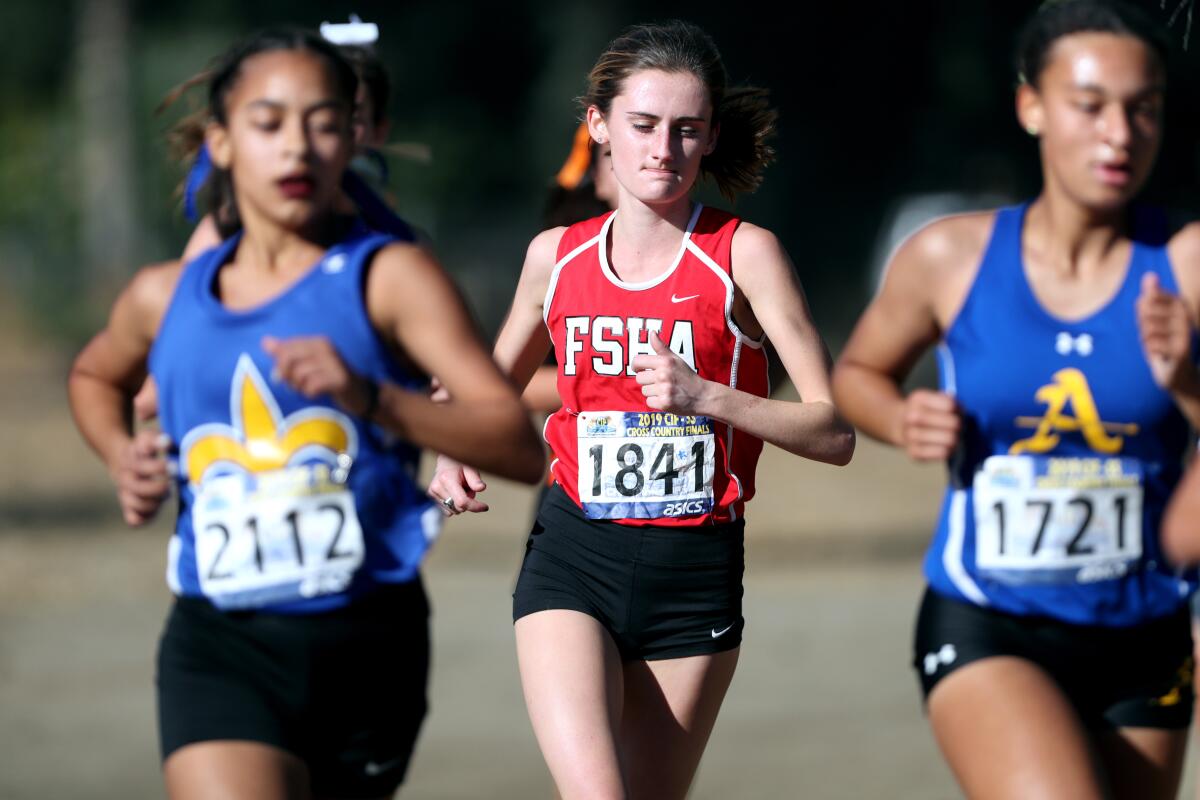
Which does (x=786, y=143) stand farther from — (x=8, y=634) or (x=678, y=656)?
(x=678, y=656)

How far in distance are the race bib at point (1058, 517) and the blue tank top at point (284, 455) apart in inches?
41.5

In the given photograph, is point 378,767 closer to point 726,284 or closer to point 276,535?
point 276,535

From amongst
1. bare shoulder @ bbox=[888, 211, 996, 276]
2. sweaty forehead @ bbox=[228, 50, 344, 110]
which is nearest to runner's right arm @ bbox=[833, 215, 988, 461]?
bare shoulder @ bbox=[888, 211, 996, 276]

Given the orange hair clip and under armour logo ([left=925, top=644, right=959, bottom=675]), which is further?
the orange hair clip

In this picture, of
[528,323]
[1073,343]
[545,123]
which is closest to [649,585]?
[528,323]

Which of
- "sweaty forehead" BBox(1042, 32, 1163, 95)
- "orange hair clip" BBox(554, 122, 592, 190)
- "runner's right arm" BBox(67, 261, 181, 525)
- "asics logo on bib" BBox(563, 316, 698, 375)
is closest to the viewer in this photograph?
"sweaty forehead" BBox(1042, 32, 1163, 95)

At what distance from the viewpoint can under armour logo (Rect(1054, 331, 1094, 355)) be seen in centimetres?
323

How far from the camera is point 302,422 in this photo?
129 inches

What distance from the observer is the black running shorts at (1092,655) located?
3.35 m

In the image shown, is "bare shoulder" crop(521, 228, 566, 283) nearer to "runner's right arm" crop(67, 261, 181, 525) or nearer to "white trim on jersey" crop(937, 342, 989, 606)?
"runner's right arm" crop(67, 261, 181, 525)

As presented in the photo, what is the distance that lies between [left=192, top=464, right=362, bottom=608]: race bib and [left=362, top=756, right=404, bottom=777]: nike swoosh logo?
35 cm

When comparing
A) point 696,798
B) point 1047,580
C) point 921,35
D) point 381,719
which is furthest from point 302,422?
point 921,35

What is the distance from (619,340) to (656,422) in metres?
0.19

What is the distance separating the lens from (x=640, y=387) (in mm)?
3854
